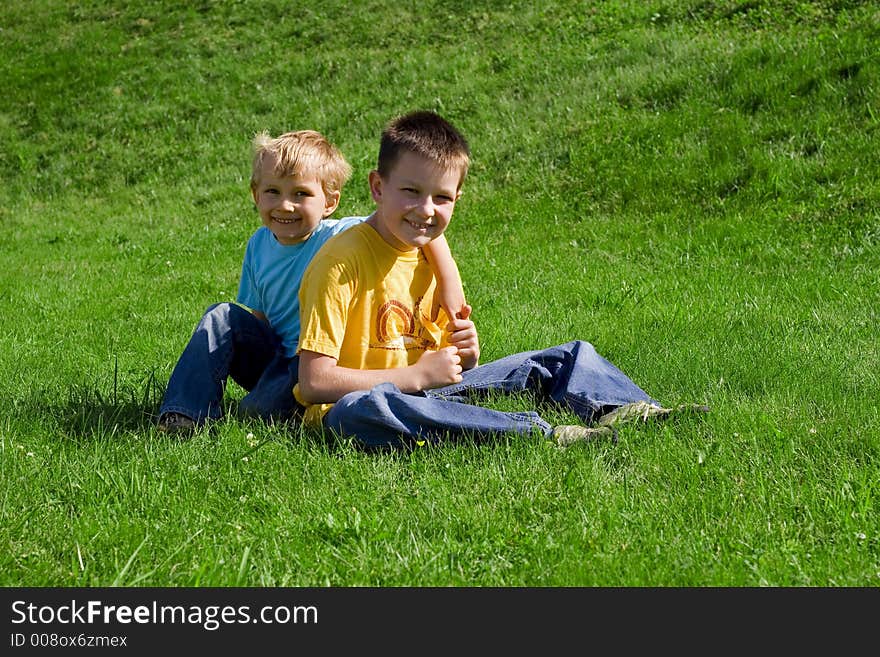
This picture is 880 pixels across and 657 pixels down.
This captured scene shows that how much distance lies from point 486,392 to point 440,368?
0.57m

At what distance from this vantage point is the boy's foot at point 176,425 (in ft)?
14.5

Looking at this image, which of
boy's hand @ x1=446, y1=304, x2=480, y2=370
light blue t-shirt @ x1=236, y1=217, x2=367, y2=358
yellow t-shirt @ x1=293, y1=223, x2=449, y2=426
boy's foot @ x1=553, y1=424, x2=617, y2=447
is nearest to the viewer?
boy's foot @ x1=553, y1=424, x2=617, y2=447

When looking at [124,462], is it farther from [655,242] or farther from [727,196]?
[727,196]

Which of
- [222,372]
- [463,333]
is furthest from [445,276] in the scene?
[222,372]

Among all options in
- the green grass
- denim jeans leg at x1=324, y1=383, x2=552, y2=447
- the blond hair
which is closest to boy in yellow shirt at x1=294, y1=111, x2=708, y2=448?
denim jeans leg at x1=324, y1=383, x2=552, y2=447

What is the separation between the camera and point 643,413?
4301 millimetres

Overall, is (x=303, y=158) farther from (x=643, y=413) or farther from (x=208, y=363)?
(x=643, y=413)

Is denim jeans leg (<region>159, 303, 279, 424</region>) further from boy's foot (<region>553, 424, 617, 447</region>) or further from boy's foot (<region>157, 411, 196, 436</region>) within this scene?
boy's foot (<region>553, 424, 617, 447</region>)

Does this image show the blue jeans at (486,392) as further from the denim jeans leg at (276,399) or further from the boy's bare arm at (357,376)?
the denim jeans leg at (276,399)

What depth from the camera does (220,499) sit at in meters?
3.71

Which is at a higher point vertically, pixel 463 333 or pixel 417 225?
pixel 417 225

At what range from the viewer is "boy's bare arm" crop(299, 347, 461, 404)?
4191 millimetres

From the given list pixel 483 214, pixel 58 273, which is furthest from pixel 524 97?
pixel 58 273

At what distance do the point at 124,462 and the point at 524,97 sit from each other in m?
11.2
